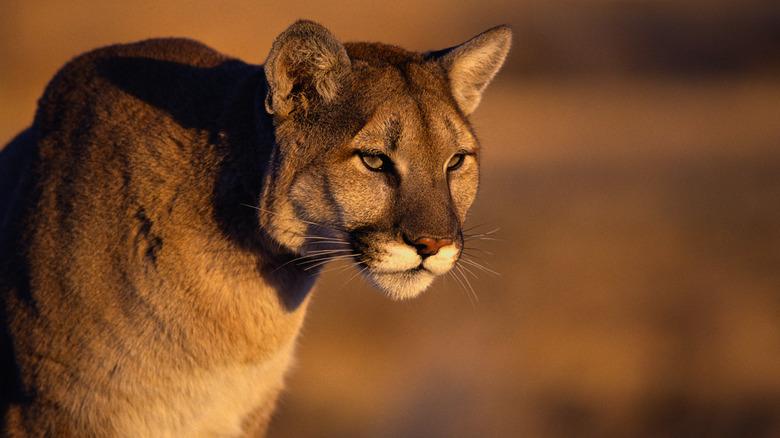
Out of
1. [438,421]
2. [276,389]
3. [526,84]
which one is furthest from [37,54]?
[276,389]

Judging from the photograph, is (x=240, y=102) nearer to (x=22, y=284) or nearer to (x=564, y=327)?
(x=22, y=284)

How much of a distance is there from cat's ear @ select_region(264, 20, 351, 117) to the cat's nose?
908mm

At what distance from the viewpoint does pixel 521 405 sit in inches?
422

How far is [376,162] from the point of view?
450 centimetres

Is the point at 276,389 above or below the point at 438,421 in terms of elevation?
above

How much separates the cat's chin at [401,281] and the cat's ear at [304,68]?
3.12 feet

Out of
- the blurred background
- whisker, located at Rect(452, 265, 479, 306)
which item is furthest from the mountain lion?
the blurred background

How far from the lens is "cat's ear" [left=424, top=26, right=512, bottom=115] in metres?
5.06

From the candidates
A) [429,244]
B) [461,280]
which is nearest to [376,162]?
[429,244]

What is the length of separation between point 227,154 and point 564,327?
7.26m

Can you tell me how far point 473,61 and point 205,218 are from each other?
1.79m

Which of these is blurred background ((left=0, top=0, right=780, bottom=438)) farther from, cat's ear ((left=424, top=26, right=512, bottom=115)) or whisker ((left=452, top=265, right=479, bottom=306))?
cat's ear ((left=424, top=26, right=512, bottom=115))

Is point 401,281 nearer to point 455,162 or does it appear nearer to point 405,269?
point 405,269

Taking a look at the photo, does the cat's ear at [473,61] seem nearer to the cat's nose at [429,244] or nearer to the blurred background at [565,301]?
the cat's nose at [429,244]
